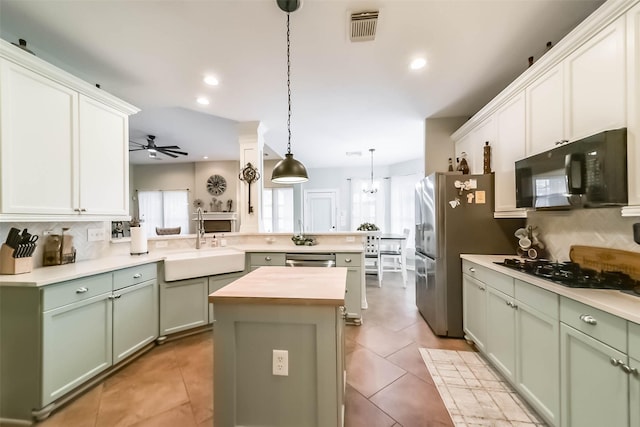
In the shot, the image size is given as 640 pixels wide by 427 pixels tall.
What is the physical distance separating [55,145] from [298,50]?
204 cm

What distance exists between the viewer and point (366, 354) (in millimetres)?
2357

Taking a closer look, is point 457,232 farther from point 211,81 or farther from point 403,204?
point 403,204

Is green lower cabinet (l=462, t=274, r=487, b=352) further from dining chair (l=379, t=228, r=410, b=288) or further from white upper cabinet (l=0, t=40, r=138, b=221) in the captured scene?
white upper cabinet (l=0, t=40, r=138, b=221)

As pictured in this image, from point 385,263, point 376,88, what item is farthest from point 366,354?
point 385,263

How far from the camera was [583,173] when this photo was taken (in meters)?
1.45

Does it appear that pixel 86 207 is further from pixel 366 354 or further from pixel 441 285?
pixel 441 285

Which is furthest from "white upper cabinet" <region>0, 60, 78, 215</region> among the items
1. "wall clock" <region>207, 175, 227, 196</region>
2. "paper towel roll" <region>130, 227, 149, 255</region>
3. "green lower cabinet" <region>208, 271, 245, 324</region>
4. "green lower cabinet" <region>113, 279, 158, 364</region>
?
"wall clock" <region>207, 175, 227, 196</region>

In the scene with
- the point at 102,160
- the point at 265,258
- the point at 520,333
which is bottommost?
the point at 520,333

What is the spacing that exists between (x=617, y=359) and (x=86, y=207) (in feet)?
11.4

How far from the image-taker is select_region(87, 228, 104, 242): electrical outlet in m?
2.40

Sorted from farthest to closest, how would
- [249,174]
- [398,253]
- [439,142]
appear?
1. [398,253]
2. [249,174]
3. [439,142]

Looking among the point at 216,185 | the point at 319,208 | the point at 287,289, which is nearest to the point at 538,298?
the point at 287,289

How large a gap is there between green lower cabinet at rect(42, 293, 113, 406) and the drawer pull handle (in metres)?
3.08

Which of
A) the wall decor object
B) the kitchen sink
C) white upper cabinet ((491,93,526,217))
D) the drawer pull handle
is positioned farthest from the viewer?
the wall decor object
